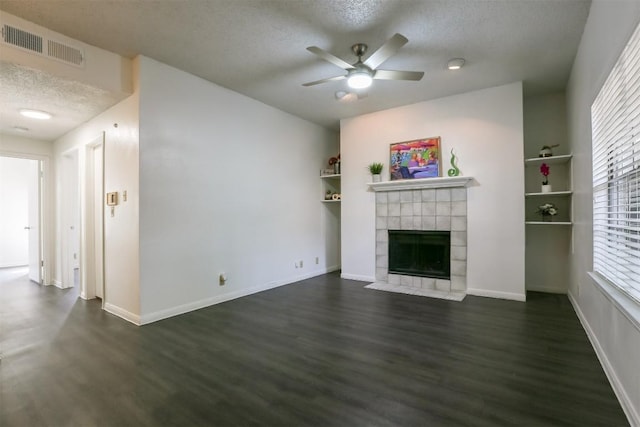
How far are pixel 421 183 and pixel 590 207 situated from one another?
2.07m

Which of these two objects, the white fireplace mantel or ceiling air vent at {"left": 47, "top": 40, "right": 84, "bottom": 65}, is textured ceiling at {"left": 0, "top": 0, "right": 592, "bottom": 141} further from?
the white fireplace mantel

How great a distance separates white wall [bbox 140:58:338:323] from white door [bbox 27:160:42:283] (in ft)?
11.2

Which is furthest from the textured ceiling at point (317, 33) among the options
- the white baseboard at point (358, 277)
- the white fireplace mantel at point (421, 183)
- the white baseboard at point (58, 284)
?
the white baseboard at point (58, 284)

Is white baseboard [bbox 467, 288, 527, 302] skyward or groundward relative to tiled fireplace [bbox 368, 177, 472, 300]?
groundward

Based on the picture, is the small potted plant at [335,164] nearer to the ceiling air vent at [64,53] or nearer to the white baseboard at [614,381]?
the ceiling air vent at [64,53]

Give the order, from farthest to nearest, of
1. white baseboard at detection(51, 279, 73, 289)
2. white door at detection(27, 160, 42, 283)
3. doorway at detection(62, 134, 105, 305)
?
1. white door at detection(27, 160, 42, 283)
2. white baseboard at detection(51, 279, 73, 289)
3. doorway at detection(62, 134, 105, 305)

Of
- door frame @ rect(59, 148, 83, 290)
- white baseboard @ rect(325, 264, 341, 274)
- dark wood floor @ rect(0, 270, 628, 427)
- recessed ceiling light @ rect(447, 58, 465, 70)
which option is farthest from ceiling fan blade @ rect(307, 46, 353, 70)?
door frame @ rect(59, 148, 83, 290)

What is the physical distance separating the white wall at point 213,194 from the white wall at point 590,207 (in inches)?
146

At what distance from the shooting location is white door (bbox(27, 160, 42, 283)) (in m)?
5.11

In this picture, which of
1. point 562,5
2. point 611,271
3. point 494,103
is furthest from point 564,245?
point 562,5

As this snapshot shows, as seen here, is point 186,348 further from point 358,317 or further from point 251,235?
point 251,235

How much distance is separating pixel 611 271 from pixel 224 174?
3914 millimetres

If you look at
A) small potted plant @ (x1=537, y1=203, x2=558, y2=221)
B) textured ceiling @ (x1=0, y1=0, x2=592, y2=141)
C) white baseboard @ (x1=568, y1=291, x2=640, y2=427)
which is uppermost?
textured ceiling @ (x1=0, y1=0, x2=592, y2=141)

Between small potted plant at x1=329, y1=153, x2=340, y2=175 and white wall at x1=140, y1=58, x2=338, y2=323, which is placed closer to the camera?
white wall at x1=140, y1=58, x2=338, y2=323
